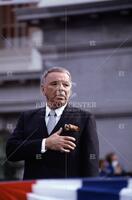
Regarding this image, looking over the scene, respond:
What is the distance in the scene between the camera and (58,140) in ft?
6.92

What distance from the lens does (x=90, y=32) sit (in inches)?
83.3

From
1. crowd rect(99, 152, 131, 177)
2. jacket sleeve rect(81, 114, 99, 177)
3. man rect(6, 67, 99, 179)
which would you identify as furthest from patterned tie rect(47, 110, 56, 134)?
crowd rect(99, 152, 131, 177)

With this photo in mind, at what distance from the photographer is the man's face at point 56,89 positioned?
2.13 meters

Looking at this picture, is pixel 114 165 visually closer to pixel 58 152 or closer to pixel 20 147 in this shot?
pixel 58 152

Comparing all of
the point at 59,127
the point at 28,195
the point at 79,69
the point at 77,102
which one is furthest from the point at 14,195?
the point at 79,69

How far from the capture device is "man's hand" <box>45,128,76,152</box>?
6.91 feet

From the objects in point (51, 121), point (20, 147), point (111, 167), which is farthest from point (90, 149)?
point (20, 147)

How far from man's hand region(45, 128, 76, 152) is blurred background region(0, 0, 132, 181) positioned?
0.15 m

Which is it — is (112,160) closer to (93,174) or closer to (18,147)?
(93,174)

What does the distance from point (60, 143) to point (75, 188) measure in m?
0.24

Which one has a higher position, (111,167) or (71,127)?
(71,127)

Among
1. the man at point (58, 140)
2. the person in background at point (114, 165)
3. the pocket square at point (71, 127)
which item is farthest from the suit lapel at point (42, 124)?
the person in background at point (114, 165)

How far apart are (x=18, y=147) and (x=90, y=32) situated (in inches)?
26.3

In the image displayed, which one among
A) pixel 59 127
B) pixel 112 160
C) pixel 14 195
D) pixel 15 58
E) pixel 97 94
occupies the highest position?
pixel 15 58
